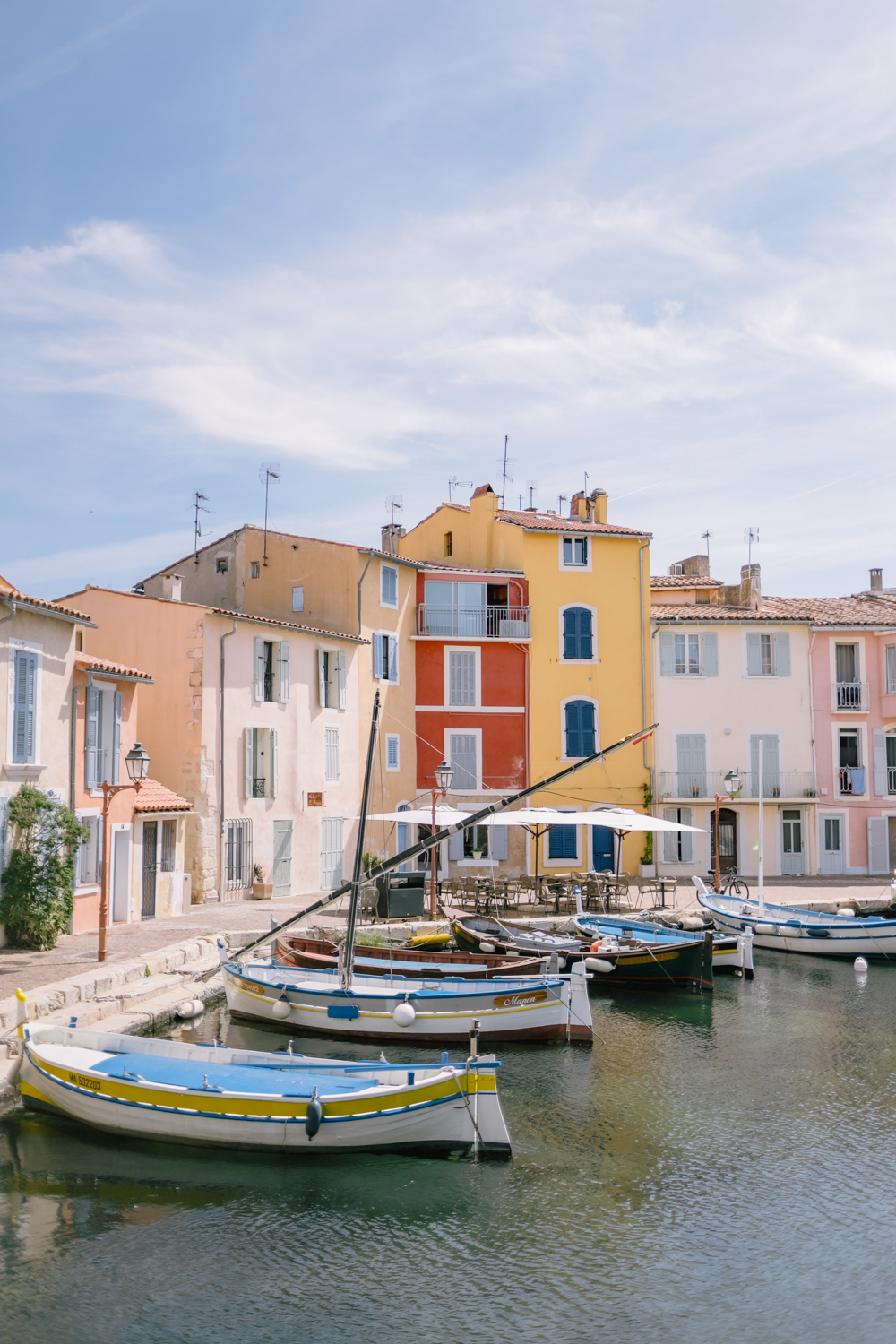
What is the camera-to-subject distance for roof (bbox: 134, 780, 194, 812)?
85.9 ft

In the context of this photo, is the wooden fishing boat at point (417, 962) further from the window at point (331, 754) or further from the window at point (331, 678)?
the window at point (331, 678)

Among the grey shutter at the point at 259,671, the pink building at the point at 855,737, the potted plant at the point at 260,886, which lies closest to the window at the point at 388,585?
the grey shutter at the point at 259,671

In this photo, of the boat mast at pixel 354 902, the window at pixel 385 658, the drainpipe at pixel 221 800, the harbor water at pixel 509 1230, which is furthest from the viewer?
the window at pixel 385 658

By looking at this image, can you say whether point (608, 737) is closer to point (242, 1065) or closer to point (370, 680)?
point (370, 680)

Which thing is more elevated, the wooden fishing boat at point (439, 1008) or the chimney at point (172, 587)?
the chimney at point (172, 587)

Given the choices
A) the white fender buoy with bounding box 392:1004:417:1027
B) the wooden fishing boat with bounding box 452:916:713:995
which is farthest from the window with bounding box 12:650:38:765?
the wooden fishing boat with bounding box 452:916:713:995

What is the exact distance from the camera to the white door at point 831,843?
39281mm

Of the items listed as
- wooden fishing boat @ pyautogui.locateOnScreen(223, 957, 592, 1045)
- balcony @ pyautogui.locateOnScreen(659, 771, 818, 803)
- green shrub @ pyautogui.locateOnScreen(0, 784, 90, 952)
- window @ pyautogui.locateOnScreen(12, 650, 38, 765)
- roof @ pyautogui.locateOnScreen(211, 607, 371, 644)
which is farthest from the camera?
balcony @ pyautogui.locateOnScreen(659, 771, 818, 803)

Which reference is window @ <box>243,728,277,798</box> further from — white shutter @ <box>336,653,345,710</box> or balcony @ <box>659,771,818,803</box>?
balcony @ <box>659,771,818,803</box>

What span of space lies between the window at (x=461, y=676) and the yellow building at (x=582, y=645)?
1.92 meters

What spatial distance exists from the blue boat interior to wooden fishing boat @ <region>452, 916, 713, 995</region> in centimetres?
982

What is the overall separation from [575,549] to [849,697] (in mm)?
11195

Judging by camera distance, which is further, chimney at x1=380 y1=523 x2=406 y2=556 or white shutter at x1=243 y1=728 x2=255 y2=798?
chimney at x1=380 y1=523 x2=406 y2=556

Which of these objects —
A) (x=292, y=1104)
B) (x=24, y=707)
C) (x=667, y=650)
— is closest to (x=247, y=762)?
(x=24, y=707)
